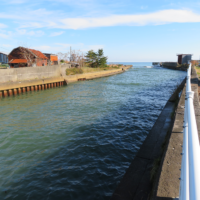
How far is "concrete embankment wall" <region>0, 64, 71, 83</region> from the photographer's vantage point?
2373cm

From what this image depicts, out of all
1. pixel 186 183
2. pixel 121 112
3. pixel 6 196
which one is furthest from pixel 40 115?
pixel 186 183

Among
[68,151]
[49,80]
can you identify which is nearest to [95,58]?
[49,80]

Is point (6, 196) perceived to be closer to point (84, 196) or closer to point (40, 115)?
point (84, 196)

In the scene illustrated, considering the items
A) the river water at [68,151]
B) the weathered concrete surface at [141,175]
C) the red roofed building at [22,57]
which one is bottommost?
the river water at [68,151]

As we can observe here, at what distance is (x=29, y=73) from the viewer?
88.6ft

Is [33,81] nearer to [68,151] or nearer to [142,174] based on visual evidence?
[68,151]

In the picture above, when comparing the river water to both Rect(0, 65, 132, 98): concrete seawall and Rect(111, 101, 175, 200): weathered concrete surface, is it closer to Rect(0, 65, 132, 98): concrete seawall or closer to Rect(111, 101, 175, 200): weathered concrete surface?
Rect(111, 101, 175, 200): weathered concrete surface

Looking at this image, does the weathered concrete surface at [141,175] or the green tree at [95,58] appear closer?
the weathered concrete surface at [141,175]

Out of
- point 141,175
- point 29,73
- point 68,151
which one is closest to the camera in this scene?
point 141,175

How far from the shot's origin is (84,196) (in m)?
5.51

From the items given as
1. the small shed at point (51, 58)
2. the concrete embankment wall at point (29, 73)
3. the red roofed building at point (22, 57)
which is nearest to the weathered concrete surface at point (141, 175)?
the concrete embankment wall at point (29, 73)

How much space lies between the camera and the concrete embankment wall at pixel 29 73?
2373 centimetres

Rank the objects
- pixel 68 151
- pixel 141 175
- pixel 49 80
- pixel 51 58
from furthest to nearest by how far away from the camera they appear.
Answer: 1. pixel 51 58
2. pixel 49 80
3. pixel 68 151
4. pixel 141 175

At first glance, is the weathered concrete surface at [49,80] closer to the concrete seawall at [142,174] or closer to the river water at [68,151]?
the river water at [68,151]
